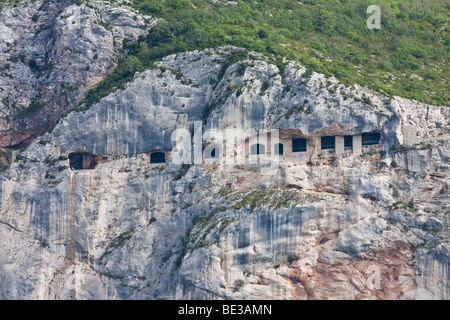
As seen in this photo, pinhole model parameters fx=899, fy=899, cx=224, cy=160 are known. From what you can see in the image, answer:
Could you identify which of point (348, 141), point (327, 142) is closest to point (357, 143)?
point (348, 141)

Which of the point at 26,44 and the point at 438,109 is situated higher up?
the point at 26,44

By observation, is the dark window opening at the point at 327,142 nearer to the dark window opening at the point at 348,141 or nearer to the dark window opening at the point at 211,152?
the dark window opening at the point at 348,141

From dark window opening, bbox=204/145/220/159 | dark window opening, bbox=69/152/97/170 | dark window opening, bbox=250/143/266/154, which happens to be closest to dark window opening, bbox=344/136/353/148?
dark window opening, bbox=250/143/266/154

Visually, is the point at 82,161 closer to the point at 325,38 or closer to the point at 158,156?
the point at 158,156

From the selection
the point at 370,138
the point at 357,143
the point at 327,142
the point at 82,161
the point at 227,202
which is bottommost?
the point at 227,202

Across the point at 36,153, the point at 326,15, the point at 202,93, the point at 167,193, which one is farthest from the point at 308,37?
the point at 36,153

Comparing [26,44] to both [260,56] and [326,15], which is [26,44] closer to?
[260,56]
